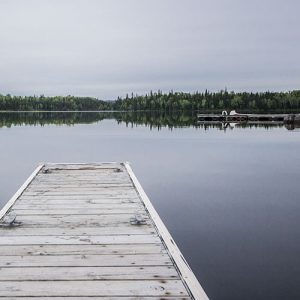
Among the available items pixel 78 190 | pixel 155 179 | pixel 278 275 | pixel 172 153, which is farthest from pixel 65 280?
pixel 172 153

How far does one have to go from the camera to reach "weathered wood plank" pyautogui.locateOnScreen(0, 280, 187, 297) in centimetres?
338

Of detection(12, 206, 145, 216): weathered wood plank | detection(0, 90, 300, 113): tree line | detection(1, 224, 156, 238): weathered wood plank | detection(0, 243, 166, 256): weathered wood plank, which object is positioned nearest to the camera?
detection(0, 243, 166, 256): weathered wood plank

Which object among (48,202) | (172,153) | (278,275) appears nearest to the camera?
(278,275)

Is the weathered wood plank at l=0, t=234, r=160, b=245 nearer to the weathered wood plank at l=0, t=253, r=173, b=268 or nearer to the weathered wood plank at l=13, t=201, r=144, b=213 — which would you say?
the weathered wood plank at l=0, t=253, r=173, b=268

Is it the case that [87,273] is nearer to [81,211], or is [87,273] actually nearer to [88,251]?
[88,251]

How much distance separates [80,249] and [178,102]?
14549cm

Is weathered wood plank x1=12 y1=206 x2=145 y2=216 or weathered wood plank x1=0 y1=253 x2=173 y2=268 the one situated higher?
weathered wood plank x1=0 y1=253 x2=173 y2=268

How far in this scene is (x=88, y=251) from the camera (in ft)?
14.4

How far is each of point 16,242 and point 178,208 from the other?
18.2ft

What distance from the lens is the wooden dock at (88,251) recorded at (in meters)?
3.46

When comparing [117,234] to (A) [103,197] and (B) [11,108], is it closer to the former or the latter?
(A) [103,197]

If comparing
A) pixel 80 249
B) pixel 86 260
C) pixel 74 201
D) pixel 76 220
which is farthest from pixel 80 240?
pixel 74 201

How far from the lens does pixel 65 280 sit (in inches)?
143

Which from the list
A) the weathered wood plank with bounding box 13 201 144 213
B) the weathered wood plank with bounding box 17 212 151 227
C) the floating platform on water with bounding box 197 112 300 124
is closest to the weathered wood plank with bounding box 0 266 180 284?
the weathered wood plank with bounding box 17 212 151 227
